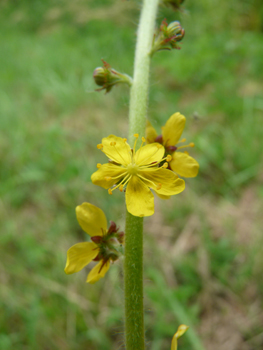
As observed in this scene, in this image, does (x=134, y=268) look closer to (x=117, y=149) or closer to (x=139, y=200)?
(x=139, y=200)

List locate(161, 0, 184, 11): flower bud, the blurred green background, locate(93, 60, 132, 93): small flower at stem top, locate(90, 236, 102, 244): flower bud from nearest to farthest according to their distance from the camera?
1. locate(90, 236, 102, 244): flower bud
2. locate(93, 60, 132, 93): small flower at stem top
3. locate(161, 0, 184, 11): flower bud
4. the blurred green background

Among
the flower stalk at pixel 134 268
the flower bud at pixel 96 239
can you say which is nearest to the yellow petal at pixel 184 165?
the flower stalk at pixel 134 268

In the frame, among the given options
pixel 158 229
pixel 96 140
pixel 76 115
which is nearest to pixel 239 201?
pixel 158 229

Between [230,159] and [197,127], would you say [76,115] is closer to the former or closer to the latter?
[197,127]

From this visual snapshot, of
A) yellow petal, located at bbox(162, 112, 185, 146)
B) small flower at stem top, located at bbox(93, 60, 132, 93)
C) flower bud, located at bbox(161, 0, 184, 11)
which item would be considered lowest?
yellow petal, located at bbox(162, 112, 185, 146)

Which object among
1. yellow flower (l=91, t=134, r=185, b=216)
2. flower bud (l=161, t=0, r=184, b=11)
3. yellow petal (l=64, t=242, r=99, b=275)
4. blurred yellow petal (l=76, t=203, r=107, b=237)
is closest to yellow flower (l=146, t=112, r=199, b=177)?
yellow flower (l=91, t=134, r=185, b=216)

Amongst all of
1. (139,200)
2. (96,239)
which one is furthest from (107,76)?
(96,239)

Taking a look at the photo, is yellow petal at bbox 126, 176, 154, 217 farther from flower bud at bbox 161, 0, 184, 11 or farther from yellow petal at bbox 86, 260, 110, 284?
flower bud at bbox 161, 0, 184, 11
